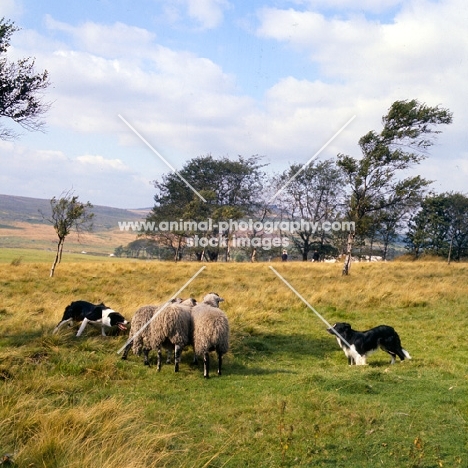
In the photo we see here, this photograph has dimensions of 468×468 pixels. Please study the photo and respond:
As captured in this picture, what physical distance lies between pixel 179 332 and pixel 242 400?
2299 millimetres

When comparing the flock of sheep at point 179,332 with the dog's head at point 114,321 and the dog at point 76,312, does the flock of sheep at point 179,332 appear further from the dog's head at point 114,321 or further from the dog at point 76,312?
the dog at point 76,312

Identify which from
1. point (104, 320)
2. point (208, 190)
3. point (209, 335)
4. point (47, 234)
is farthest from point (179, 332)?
point (47, 234)

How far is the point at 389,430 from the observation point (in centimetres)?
583

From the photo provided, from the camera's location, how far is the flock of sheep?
8789mm

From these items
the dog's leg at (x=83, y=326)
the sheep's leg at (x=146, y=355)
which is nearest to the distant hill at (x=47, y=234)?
the dog's leg at (x=83, y=326)

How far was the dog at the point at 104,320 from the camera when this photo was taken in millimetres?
10805

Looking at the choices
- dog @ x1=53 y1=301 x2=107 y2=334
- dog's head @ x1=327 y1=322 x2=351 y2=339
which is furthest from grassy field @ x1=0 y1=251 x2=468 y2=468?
dog's head @ x1=327 y1=322 x2=351 y2=339

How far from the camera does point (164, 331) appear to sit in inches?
356

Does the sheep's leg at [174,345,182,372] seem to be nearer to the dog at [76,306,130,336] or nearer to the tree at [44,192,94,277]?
the dog at [76,306,130,336]

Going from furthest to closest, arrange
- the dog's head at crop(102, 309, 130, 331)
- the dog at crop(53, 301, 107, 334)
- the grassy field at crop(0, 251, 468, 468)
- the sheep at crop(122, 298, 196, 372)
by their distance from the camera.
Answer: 1. the dog at crop(53, 301, 107, 334)
2. the dog's head at crop(102, 309, 130, 331)
3. the sheep at crop(122, 298, 196, 372)
4. the grassy field at crop(0, 251, 468, 468)

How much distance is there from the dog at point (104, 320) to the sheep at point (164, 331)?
50.4 inches

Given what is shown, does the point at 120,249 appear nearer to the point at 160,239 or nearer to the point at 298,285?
the point at 160,239

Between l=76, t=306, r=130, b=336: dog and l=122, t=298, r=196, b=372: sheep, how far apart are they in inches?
50.4

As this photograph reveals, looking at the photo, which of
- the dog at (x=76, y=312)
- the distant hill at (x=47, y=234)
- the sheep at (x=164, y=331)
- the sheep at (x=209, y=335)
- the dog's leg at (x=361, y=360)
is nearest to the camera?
the sheep at (x=209, y=335)
